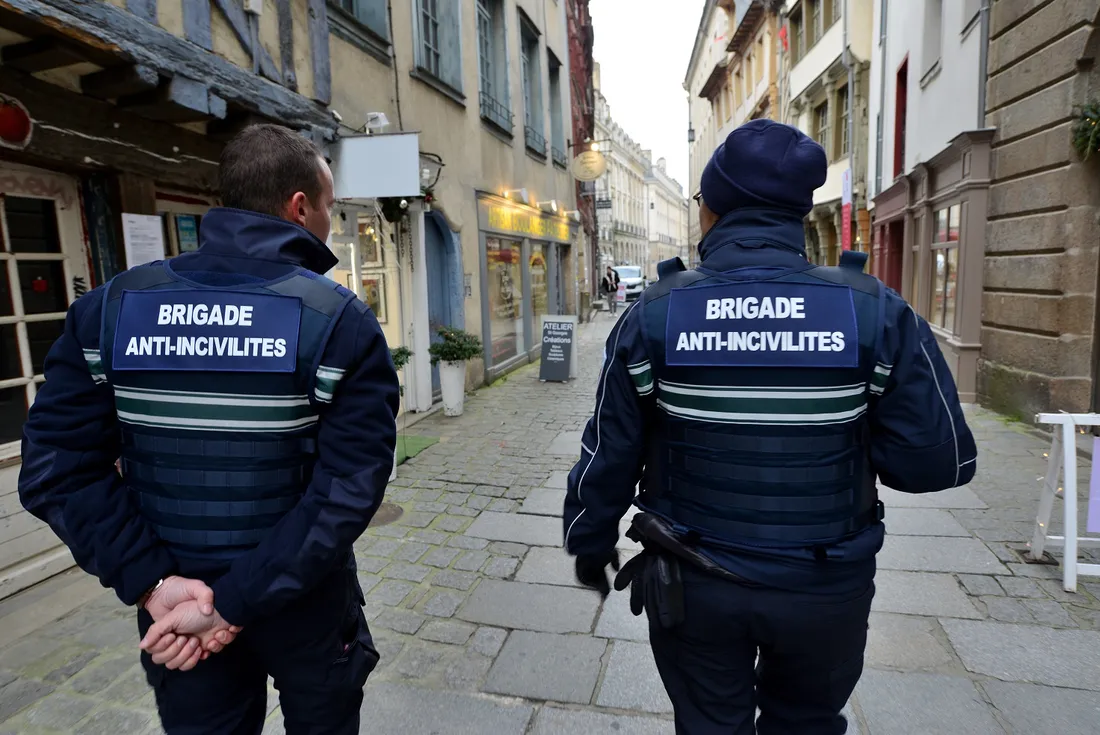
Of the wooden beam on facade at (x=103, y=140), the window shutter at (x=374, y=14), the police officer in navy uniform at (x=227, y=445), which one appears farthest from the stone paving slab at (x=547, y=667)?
the window shutter at (x=374, y=14)

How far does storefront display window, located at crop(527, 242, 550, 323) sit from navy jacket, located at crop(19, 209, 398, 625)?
38.8 ft

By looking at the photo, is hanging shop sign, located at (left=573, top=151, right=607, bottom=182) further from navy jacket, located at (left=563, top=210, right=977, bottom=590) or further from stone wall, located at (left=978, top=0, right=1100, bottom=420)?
navy jacket, located at (left=563, top=210, right=977, bottom=590)

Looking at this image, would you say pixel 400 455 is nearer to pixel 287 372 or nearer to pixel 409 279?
pixel 409 279

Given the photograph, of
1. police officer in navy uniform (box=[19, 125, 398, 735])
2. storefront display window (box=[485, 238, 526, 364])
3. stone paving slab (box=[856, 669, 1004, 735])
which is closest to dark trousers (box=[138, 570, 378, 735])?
police officer in navy uniform (box=[19, 125, 398, 735])

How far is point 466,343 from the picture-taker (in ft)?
28.0

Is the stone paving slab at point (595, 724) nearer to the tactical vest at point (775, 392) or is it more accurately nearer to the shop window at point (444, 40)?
the tactical vest at point (775, 392)

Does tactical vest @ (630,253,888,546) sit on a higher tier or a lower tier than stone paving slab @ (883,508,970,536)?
higher

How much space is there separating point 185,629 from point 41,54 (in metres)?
3.24

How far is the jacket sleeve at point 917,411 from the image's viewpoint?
175cm

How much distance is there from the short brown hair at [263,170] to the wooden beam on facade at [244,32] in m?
3.69

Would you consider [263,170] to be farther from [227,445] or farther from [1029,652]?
[1029,652]

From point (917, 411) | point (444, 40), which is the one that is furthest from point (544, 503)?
point (444, 40)

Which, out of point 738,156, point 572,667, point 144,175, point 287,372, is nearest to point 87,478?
point 287,372

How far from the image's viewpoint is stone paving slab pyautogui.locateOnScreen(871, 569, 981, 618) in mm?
3547
